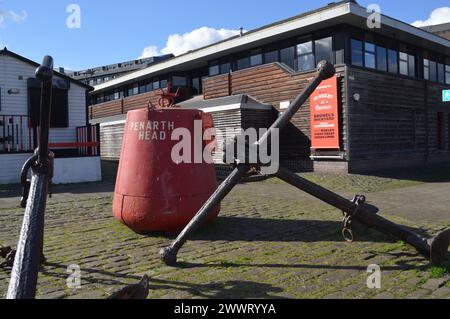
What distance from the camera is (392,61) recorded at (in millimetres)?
18672

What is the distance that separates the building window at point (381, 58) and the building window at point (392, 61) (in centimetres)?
32

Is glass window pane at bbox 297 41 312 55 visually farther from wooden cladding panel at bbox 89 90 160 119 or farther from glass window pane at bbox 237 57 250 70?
wooden cladding panel at bbox 89 90 160 119

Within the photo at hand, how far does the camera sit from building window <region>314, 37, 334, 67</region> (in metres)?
16.4

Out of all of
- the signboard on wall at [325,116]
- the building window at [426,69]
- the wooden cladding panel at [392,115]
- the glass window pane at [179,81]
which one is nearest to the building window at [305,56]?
the signboard on wall at [325,116]

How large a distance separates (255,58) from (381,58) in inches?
214

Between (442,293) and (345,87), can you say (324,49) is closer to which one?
(345,87)

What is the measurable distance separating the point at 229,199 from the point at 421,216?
3687 mm

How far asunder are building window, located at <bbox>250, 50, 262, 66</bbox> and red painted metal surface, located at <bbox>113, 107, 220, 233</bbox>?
48.2 feet

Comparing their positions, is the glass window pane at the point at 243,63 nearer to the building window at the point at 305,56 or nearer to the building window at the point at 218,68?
the building window at the point at 218,68

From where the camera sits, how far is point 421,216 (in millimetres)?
6816

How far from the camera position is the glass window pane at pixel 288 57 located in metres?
18.0
